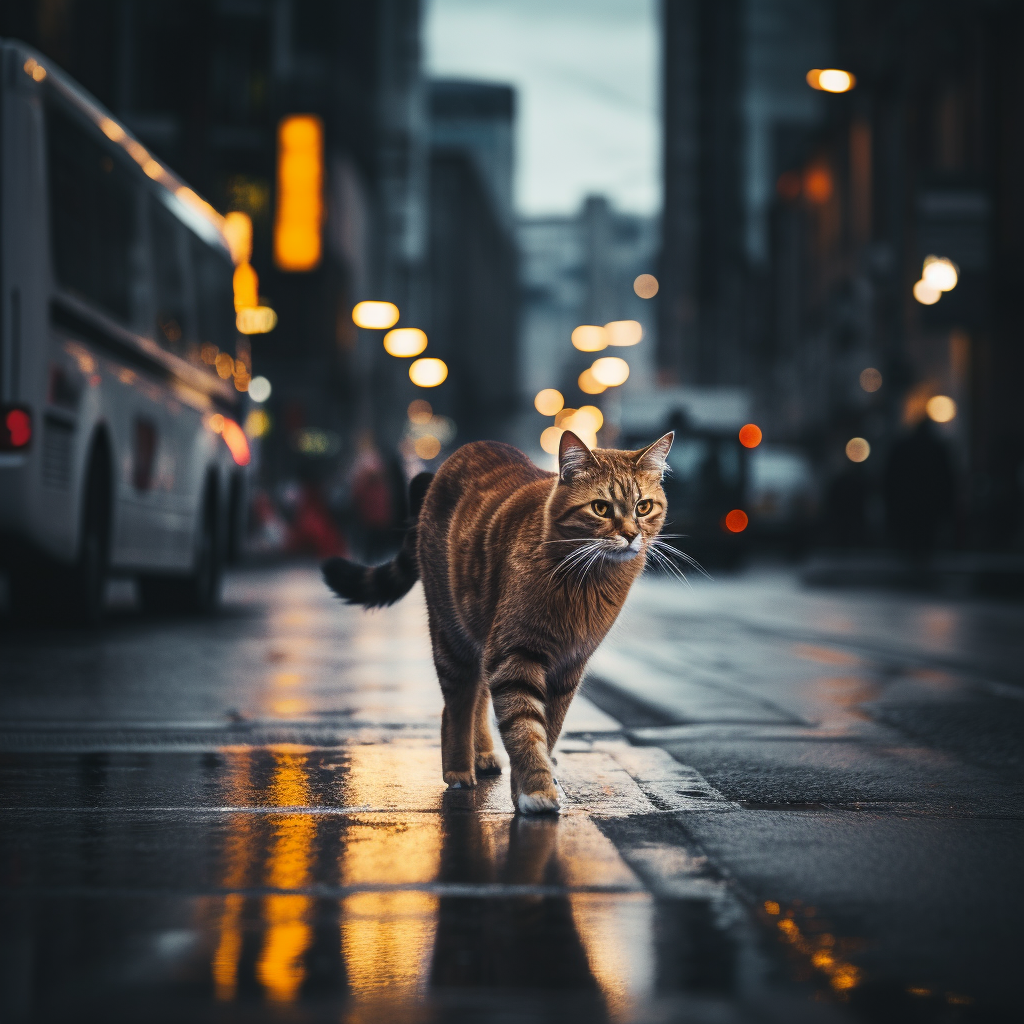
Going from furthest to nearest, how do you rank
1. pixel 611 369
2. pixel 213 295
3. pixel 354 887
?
pixel 611 369, pixel 213 295, pixel 354 887

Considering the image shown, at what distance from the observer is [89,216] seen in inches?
496

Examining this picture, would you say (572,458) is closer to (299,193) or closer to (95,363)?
(95,363)

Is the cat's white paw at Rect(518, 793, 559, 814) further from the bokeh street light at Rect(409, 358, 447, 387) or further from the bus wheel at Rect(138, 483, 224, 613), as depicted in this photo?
the bokeh street light at Rect(409, 358, 447, 387)

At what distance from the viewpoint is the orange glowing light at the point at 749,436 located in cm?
3391

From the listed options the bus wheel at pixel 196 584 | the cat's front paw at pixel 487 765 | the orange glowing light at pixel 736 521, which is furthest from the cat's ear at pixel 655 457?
the orange glowing light at pixel 736 521

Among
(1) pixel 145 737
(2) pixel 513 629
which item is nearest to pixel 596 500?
(2) pixel 513 629

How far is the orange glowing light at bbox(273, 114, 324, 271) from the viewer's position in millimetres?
61875

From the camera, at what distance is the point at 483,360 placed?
17300 centimetres

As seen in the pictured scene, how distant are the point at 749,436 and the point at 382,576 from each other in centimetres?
2811

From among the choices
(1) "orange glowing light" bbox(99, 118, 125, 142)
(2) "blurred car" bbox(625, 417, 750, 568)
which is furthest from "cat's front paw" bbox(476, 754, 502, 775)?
(2) "blurred car" bbox(625, 417, 750, 568)

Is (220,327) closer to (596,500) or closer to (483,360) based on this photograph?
(596,500)

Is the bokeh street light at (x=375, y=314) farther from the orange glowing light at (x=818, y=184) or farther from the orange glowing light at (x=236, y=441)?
the orange glowing light at (x=818, y=184)

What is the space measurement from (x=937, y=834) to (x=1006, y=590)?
1876 cm

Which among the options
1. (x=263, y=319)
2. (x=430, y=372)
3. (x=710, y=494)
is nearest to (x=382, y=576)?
(x=710, y=494)
